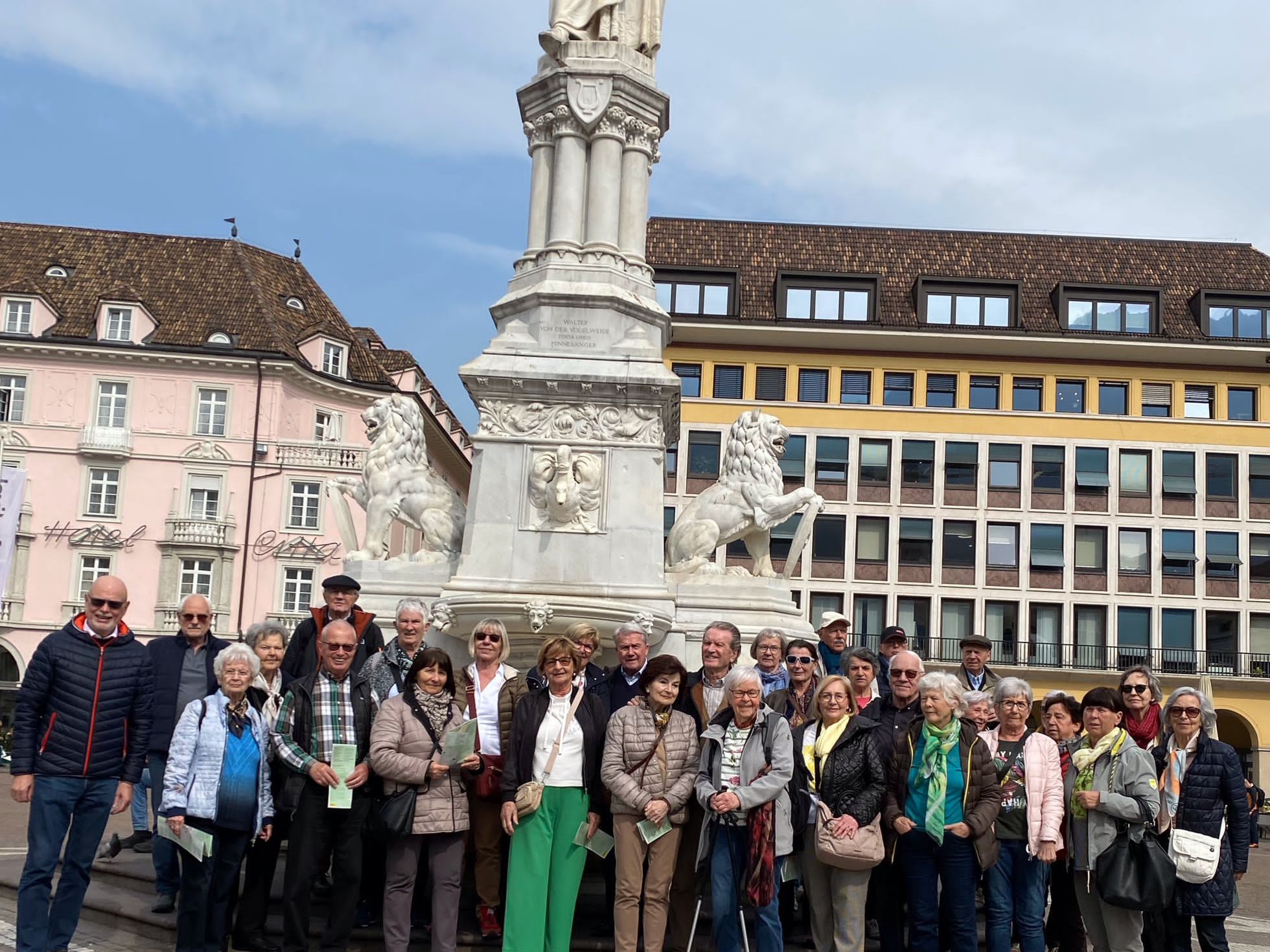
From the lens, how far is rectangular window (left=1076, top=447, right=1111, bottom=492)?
4575 cm

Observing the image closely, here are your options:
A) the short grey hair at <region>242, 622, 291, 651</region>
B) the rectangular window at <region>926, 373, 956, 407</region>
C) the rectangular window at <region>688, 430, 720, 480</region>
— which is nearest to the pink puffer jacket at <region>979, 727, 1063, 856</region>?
the short grey hair at <region>242, 622, 291, 651</region>

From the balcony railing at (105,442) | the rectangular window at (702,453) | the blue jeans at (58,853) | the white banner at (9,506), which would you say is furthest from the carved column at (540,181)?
the balcony railing at (105,442)

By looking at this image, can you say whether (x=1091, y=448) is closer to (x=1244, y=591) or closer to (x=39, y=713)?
(x=1244, y=591)

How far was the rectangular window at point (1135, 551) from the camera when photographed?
149ft

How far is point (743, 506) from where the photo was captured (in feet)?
45.5

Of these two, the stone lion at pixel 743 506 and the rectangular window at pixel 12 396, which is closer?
the stone lion at pixel 743 506

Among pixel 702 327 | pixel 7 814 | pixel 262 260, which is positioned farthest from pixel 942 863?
pixel 262 260

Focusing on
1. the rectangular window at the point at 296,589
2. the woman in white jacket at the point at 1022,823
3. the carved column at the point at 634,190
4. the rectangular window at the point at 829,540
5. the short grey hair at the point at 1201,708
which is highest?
the carved column at the point at 634,190

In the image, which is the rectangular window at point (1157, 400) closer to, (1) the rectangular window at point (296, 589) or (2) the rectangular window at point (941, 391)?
(2) the rectangular window at point (941, 391)

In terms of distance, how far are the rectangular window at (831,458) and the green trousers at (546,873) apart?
38.1 metres

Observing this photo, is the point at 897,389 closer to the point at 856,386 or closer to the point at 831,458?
the point at 856,386

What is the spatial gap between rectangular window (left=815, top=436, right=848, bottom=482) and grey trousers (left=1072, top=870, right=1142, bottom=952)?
3760cm

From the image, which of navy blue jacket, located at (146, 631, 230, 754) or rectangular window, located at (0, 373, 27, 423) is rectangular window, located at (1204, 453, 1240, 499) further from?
navy blue jacket, located at (146, 631, 230, 754)

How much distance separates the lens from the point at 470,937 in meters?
8.24
